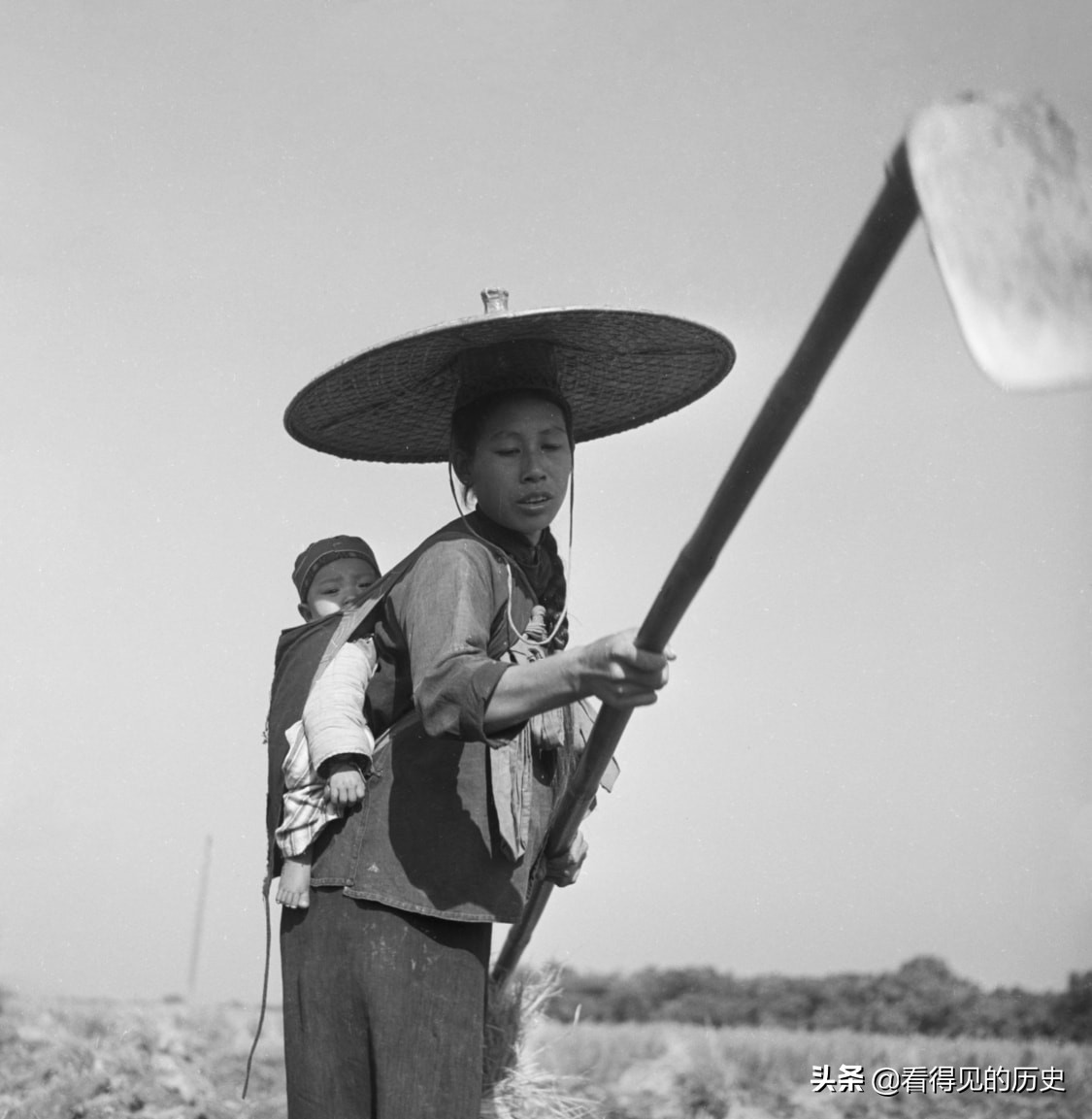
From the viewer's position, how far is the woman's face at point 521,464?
2877 mm

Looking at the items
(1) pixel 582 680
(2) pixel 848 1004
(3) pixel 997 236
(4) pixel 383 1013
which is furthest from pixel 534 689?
(2) pixel 848 1004

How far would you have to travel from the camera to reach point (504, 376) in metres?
2.98

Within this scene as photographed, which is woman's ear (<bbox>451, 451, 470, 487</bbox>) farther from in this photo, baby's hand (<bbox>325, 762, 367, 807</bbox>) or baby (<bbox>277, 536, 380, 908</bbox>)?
baby's hand (<bbox>325, 762, 367, 807</bbox>)

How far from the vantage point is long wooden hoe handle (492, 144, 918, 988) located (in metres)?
1.77

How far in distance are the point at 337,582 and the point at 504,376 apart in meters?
1.31

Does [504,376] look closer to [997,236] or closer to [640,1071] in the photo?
[997,236]

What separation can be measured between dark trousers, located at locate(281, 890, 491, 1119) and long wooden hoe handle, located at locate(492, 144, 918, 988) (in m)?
0.87

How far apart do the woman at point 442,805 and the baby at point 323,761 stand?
0.12ft

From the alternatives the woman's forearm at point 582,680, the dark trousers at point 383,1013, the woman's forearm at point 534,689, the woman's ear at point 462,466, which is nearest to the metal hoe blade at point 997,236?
the woman's forearm at point 582,680

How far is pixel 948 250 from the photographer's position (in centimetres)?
167

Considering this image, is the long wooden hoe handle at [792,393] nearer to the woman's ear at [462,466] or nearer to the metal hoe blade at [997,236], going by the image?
the metal hoe blade at [997,236]

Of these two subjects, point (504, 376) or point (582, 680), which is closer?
point (582, 680)

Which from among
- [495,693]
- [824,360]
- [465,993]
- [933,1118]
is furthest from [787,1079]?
[824,360]

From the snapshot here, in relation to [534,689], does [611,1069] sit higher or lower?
lower
